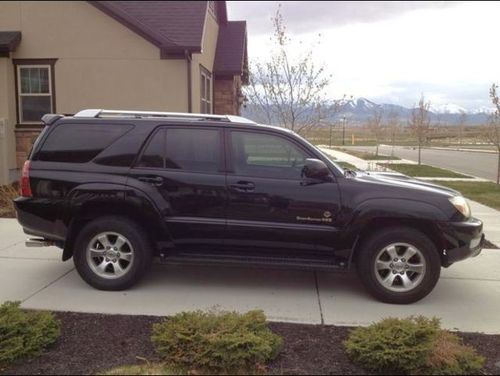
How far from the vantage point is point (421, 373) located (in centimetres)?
352

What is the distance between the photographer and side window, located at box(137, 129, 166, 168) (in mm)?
5281

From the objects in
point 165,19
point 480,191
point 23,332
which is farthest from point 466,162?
point 23,332

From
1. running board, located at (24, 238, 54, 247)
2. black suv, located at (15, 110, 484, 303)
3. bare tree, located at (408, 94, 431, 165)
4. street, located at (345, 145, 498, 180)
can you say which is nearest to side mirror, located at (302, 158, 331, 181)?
black suv, located at (15, 110, 484, 303)

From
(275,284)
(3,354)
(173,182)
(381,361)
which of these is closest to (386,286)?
(275,284)

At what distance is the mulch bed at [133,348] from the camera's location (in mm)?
3668

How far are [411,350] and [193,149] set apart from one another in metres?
2.86

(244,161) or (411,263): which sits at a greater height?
(244,161)

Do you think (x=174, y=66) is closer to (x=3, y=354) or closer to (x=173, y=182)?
(x=173, y=182)

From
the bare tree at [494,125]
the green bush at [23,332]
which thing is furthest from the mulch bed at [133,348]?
the bare tree at [494,125]

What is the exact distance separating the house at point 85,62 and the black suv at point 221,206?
749cm

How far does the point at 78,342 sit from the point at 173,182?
1774mm

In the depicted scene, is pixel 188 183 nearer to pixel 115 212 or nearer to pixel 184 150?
pixel 184 150

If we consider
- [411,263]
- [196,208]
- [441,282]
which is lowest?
[441,282]

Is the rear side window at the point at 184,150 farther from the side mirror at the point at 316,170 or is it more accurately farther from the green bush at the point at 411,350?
the green bush at the point at 411,350
